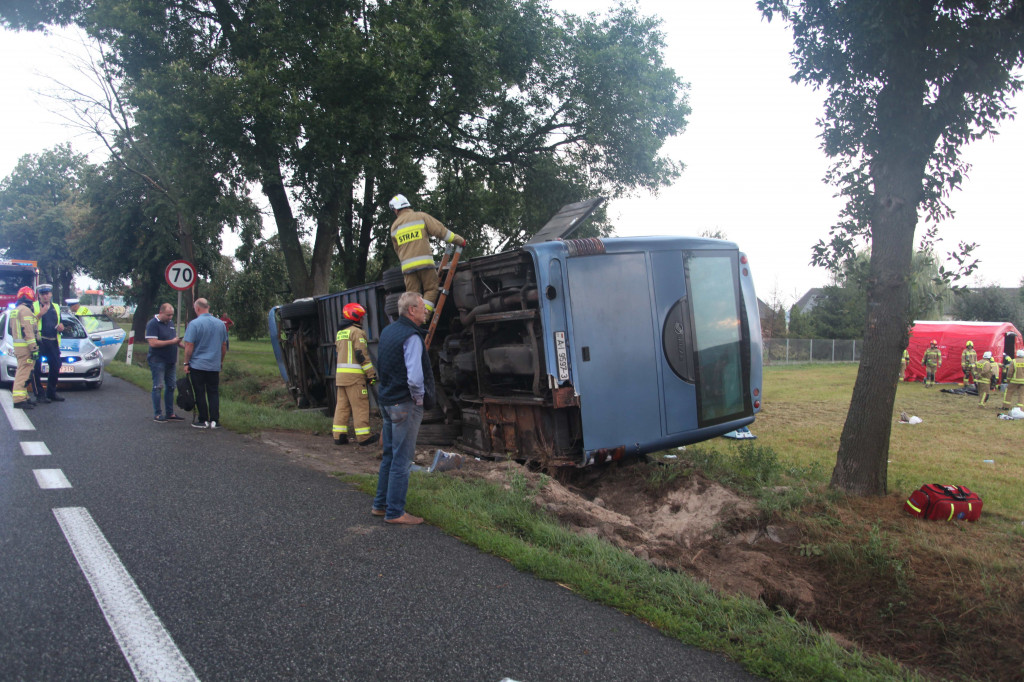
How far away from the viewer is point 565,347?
670 cm

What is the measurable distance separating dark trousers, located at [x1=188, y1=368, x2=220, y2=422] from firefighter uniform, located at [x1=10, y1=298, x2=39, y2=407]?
335 centimetres

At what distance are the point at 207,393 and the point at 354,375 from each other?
2771mm

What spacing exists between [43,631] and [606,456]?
4765 millimetres

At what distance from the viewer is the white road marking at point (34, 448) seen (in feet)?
25.4

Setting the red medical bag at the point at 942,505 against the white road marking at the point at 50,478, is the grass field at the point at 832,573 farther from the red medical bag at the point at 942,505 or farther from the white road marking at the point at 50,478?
the white road marking at the point at 50,478

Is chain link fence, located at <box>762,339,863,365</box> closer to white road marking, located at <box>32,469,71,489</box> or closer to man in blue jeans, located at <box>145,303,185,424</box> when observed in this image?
man in blue jeans, located at <box>145,303,185,424</box>

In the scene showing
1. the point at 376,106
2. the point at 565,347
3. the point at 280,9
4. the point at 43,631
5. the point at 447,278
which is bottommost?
the point at 43,631

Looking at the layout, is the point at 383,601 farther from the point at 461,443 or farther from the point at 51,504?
the point at 461,443

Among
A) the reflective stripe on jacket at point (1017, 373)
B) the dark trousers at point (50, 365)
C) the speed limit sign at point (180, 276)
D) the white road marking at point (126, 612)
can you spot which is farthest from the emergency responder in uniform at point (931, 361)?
the white road marking at point (126, 612)

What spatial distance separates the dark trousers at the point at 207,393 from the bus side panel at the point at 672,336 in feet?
21.8

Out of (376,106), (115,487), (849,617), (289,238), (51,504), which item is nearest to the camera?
(849,617)

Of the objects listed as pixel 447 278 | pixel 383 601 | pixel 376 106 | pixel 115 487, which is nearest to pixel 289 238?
pixel 376 106

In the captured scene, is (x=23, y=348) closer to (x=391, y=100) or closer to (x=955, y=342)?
(x=391, y=100)

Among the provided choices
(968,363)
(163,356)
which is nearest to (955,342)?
(968,363)
